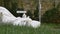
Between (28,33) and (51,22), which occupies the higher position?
(28,33)

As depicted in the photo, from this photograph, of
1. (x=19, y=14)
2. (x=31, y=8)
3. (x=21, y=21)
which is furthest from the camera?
(x=31, y=8)

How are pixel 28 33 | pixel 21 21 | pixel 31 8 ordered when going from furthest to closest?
pixel 31 8, pixel 21 21, pixel 28 33

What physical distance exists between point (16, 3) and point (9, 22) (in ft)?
14.9

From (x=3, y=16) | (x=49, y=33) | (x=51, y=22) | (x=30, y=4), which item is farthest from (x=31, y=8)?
(x=49, y=33)

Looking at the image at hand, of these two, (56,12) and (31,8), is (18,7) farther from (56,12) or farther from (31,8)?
(56,12)

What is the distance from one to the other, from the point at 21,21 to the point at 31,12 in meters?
4.92

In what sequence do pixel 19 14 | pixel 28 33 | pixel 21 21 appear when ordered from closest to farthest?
pixel 28 33 → pixel 21 21 → pixel 19 14

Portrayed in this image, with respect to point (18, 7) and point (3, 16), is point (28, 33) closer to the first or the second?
point (3, 16)

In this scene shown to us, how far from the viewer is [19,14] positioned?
53.5 ft

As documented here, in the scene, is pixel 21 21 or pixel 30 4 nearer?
pixel 21 21

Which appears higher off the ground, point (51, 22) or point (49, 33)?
point (49, 33)

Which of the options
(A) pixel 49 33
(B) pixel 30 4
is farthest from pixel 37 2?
(A) pixel 49 33

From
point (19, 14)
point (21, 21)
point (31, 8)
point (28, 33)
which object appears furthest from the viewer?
point (31, 8)

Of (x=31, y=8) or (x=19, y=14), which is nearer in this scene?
(x=19, y=14)
